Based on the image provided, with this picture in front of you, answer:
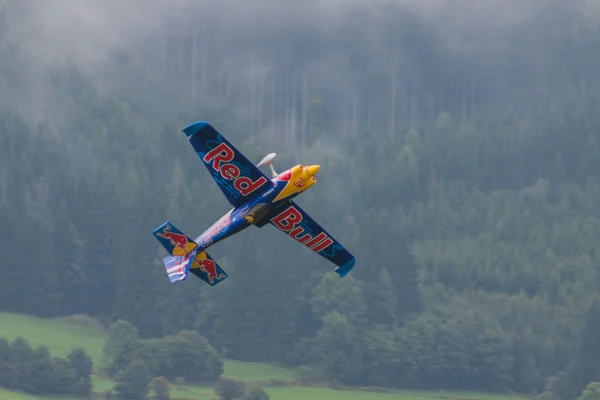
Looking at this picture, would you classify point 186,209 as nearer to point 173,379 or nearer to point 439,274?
point 439,274

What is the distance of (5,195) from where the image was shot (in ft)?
643

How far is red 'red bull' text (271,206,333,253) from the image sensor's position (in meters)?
55.8

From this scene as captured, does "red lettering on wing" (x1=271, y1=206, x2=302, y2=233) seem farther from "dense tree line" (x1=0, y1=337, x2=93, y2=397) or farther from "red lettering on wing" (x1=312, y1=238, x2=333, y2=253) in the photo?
"dense tree line" (x1=0, y1=337, x2=93, y2=397)

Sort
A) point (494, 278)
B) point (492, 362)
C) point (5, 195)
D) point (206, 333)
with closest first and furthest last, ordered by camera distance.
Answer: point (492, 362), point (206, 333), point (494, 278), point (5, 195)

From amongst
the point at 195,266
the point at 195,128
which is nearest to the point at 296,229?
the point at 195,266

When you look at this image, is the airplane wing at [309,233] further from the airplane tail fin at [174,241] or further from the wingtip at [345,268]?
the airplane tail fin at [174,241]

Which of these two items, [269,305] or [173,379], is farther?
[269,305]

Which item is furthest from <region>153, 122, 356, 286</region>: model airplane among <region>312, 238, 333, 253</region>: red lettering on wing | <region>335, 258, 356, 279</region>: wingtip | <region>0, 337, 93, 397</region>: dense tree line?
<region>0, 337, 93, 397</region>: dense tree line

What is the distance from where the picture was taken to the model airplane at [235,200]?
2047 inches

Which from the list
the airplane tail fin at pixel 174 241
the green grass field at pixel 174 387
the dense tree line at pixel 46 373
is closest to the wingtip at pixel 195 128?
the airplane tail fin at pixel 174 241

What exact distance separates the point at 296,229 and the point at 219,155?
21.5 feet

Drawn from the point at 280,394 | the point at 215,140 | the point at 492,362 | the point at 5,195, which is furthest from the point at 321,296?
the point at 215,140

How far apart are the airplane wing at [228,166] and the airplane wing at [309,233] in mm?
2463

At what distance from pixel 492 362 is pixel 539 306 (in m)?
19.7
